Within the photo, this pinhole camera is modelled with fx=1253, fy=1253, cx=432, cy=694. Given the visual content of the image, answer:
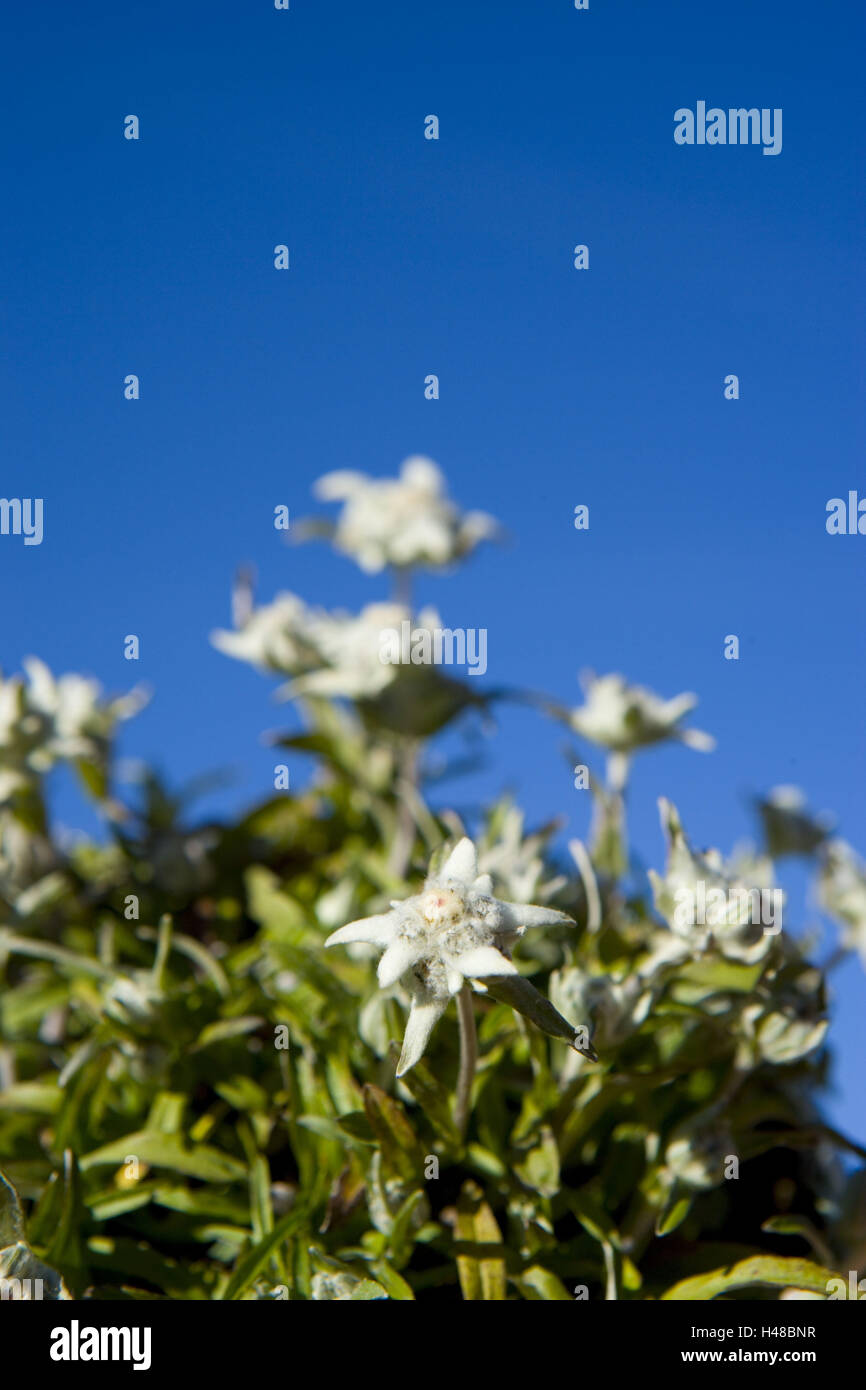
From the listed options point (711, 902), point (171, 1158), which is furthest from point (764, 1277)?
point (171, 1158)

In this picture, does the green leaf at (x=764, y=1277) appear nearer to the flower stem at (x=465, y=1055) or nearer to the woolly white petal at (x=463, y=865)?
the flower stem at (x=465, y=1055)

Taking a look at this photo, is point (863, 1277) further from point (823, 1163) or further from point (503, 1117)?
point (503, 1117)

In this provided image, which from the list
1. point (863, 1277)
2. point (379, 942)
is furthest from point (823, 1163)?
point (379, 942)

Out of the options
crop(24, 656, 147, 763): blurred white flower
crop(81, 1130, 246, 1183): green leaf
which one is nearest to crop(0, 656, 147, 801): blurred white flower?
crop(24, 656, 147, 763): blurred white flower

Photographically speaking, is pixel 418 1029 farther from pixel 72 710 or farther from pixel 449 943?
pixel 72 710

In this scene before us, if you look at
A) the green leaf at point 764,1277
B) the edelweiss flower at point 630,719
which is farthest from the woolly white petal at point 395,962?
the edelweiss flower at point 630,719

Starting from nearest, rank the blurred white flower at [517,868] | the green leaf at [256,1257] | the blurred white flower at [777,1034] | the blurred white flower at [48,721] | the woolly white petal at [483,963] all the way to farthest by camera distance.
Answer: the woolly white petal at [483,963], the green leaf at [256,1257], the blurred white flower at [777,1034], the blurred white flower at [517,868], the blurred white flower at [48,721]
